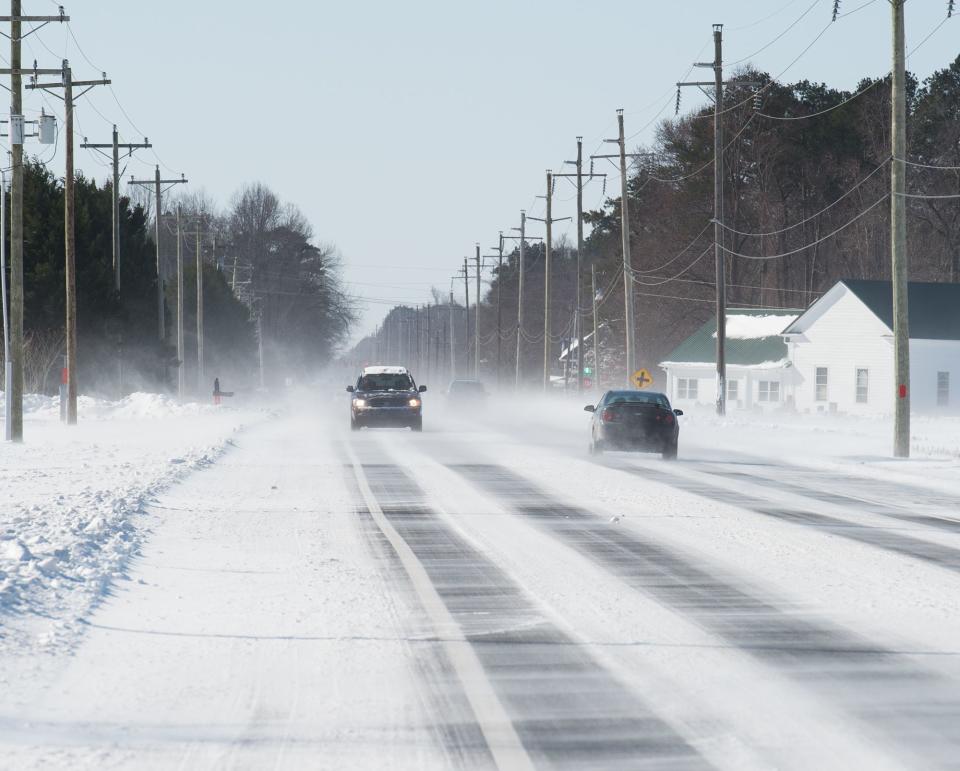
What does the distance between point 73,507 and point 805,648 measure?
32.2 ft

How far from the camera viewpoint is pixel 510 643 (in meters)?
8.47

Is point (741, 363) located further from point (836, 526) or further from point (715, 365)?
point (836, 526)

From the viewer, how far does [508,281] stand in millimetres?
160250

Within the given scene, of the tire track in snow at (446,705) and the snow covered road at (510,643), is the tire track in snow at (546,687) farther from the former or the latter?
the tire track in snow at (446,705)

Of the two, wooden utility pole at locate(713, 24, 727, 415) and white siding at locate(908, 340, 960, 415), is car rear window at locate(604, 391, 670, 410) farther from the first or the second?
white siding at locate(908, 340, 960, 415)

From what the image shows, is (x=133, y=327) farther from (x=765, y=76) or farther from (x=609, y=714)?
(x=609, y=714)

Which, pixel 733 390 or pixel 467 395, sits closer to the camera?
pixel 467 395

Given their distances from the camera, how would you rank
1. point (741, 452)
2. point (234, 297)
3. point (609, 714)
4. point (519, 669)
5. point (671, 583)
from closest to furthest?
point (609, 714), point (519, 669), point (671, 583), point (741, 452), point (234, 297)

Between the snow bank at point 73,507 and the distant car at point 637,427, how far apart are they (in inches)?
320

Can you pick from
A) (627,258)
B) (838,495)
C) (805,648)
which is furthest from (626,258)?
(805,648)

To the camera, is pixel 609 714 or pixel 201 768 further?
pixel 609 714

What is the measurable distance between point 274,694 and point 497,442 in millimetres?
27768

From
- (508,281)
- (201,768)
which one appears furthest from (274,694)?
(508,281)

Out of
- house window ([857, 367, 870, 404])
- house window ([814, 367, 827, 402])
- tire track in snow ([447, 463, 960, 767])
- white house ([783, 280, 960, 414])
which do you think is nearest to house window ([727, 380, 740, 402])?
white house ([783, 280, 960, 414])
